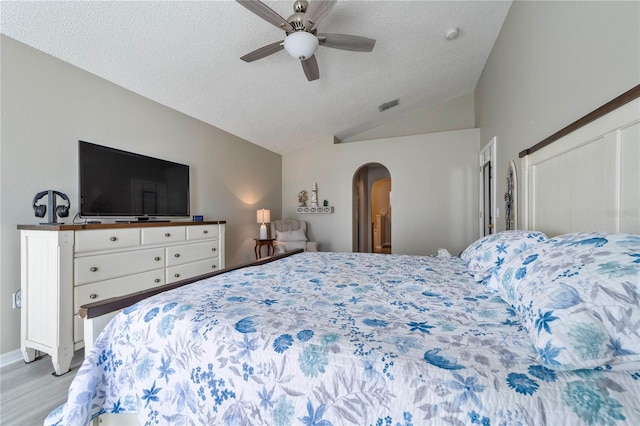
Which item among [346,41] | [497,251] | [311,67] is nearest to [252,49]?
[311,67]

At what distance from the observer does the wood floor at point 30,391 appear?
145 cm

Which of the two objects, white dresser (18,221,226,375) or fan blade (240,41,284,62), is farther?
fan blade (240,41,284,62)

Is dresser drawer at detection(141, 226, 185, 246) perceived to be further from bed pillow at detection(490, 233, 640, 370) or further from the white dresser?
bed pillow at detection(490, 233, 640, 370)

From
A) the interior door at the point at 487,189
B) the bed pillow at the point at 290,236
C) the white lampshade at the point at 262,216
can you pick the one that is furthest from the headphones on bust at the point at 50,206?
the interior door at the point at 487,189

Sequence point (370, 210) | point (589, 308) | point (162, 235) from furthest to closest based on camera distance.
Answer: point (370, 210) → point (162, 235) → point (589, 308)

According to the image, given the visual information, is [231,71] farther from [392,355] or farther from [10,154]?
[392,355]

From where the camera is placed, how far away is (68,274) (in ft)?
6.10

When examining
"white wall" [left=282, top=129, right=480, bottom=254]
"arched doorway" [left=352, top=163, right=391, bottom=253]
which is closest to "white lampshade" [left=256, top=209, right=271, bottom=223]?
"white wall" [left=282, top=129, right=480, bottom=254]

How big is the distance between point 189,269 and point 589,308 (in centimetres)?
308

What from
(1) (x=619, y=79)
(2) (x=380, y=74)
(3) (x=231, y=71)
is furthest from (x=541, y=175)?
(3) (x=231, y=71)

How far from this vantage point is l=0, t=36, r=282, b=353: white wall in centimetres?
198

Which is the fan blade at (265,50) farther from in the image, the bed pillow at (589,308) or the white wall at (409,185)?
the white wall at (409,185)

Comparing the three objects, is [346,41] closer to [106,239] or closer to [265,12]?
[265,12]

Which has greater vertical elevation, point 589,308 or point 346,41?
point 346,41
